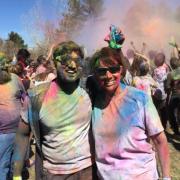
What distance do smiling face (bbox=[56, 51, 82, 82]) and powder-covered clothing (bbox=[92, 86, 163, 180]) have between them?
0.35 m

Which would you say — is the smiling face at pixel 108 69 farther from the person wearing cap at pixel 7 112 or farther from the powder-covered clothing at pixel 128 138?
the person wearing cap at pixel 7 112

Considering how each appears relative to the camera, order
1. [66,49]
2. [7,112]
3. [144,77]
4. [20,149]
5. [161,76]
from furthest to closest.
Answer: [161,76], [144,77], [7,112], [20,149], [66,49]

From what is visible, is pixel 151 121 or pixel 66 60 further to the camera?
pixel 66 60

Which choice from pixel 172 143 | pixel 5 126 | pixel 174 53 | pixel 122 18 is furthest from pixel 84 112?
pixel 122 18

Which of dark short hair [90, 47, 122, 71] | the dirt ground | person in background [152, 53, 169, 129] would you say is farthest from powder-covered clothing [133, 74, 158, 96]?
dark short hair [90, 47, 122, 71]

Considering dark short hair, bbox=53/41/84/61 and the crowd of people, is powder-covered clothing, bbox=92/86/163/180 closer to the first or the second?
the crowd of people

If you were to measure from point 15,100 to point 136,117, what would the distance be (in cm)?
281

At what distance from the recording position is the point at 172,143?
814 centimetres

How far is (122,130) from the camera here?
2.76m

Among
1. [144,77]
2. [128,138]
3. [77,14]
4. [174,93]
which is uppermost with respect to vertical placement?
[77,14]

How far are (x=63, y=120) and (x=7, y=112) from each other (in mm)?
2386

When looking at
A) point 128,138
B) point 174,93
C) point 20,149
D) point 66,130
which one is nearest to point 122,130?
point 128,138

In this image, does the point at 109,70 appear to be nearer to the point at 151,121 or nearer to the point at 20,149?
the point at 151,121

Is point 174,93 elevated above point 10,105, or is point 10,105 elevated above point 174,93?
point 174,93
